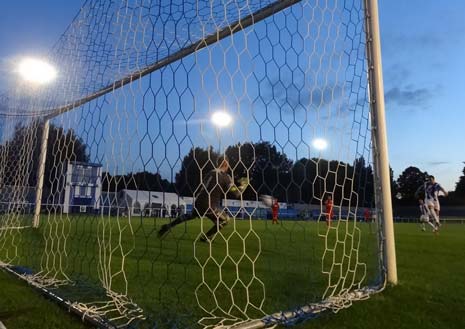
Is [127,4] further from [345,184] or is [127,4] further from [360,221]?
[360,221]

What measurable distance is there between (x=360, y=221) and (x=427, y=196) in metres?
10.2

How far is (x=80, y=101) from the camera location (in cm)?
540

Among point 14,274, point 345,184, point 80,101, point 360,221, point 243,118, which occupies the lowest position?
point 14,274

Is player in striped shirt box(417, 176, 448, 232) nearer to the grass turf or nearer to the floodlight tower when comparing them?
the grass turf

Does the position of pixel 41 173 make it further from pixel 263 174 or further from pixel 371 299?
pixel 371 299

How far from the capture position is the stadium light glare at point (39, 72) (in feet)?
20.1

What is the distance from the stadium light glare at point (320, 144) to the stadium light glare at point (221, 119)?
0.89 m

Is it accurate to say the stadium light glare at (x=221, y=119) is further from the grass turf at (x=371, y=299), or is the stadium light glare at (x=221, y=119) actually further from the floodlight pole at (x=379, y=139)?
the floodlight pole at (x=379, y=139)

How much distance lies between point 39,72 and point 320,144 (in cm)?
506

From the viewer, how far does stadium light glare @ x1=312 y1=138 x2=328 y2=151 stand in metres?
3.17

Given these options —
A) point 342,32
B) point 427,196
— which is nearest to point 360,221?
point 342,32

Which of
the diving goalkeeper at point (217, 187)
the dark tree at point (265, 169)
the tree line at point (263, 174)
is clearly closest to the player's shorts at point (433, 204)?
the tree line at point (263, 174)

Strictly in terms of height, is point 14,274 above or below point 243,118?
below

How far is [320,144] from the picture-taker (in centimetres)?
324
